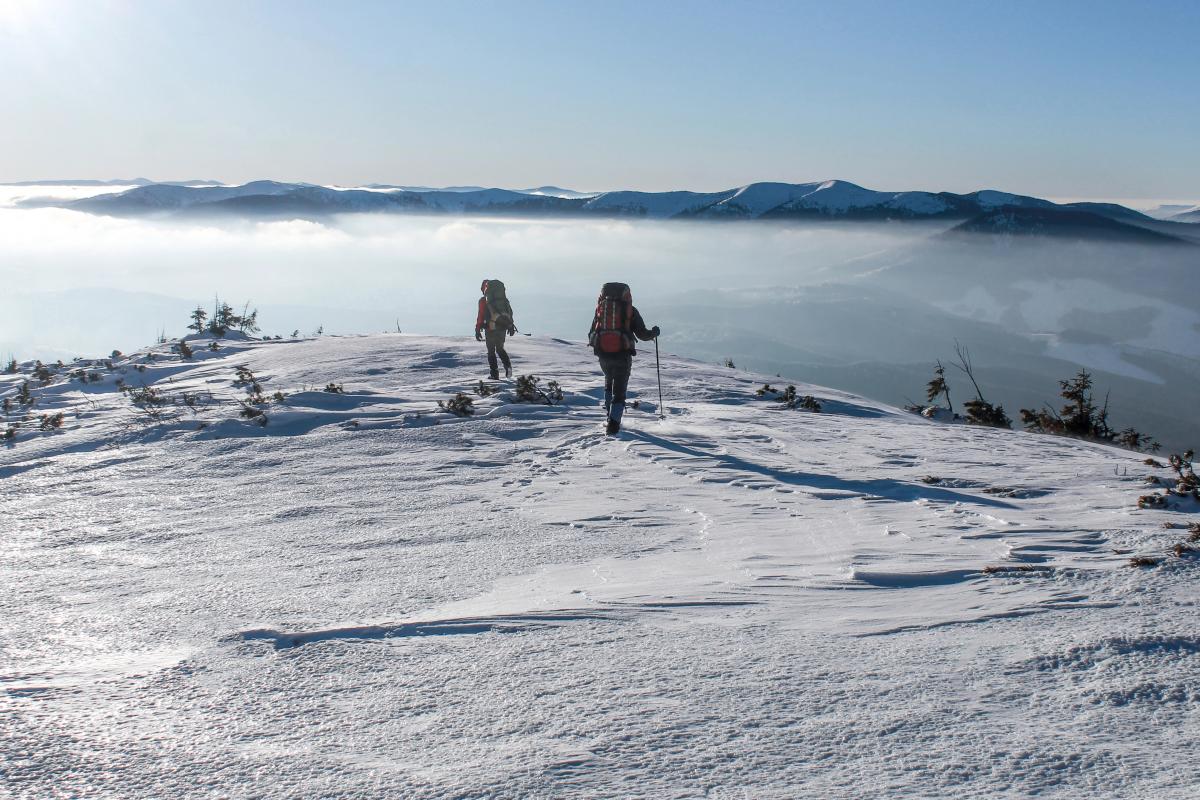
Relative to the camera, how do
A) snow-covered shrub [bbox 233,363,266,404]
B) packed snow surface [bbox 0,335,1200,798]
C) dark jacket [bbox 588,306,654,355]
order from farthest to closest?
1. snow-covered shrub [bbox 233,363,266,404]
2. dark jacket [bbox 588,306,654,355]
3. packed snow surface [bbox 0,335,1200,798]

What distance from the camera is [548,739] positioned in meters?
2.14

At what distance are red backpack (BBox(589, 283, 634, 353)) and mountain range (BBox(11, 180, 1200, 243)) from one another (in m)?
120

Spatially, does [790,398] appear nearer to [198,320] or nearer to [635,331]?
[635,331]

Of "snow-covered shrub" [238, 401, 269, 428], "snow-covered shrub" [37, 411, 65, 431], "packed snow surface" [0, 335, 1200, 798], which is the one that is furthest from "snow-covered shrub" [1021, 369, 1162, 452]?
"snow-covered shrub" [37, 411, 65, 431]

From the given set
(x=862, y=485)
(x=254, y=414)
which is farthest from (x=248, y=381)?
(x=862, y=485)

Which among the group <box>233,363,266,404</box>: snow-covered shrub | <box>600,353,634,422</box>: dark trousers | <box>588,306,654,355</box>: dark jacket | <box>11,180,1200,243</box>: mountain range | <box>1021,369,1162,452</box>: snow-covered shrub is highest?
<box>11,180,1200,243</box>: mountain range

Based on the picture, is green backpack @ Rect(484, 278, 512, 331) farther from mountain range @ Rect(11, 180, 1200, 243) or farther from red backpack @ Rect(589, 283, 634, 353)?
mountain range @ Rect(11, 180, 1200, 243)

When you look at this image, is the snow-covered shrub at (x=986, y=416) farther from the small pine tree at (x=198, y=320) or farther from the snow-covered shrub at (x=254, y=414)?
the small pine tree at (x=198, y=320)

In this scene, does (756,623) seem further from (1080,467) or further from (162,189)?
(162,189)

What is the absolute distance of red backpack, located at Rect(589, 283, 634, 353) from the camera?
9.30 meters

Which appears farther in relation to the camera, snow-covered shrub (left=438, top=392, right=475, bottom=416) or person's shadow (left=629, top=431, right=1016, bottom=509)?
snow-covered shrub (left=438, top=392, right=475, bottom=416)

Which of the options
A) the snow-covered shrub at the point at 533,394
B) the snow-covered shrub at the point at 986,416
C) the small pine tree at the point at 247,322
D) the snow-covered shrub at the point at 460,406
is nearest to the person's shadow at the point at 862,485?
the snow-covered shrub at the point at 460,406

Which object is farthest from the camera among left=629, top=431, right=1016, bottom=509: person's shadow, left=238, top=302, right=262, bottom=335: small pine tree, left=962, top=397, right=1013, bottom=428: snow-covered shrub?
left=238, top=302, right=262, bottom=335: small pine tree

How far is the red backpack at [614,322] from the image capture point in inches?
366
